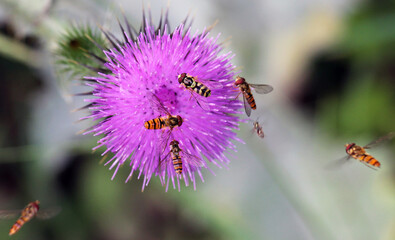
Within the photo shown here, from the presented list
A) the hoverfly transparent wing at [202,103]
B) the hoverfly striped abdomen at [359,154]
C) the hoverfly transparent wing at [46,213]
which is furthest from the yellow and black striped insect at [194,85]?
the hoverfly transparent wing at [46,213]

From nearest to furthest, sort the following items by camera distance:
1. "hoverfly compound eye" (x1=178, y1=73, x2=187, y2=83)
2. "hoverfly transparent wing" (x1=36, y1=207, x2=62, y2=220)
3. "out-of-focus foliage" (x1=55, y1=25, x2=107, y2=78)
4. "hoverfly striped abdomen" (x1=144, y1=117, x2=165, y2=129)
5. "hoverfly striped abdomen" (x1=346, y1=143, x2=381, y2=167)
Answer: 1. "hoverfly striped abdomen" (x1=144, y1=117, x2=165, y2=129)
2. "hoverfly compound eye" (x1=178, y1=73, x2=187, y2=83)
3. "hoverfly striped abdomen" (x1=346, y1=143, x2=381, y2=167)
4. "out-of-focus foliage" (x1=55, y1=25, x2=107, y2=78)
5. "hoverfly transparent wing" (x1=36, y1=207, x2=62, y2=220)

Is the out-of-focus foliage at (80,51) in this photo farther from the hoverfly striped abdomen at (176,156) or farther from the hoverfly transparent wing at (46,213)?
the hoverfly transparent wing at (46,213)

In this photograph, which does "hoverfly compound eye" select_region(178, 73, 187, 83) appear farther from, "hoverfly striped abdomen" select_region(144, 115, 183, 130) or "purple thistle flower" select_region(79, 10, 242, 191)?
"hoverfly striped abdomen" select_region(144, 115, 183, 130)

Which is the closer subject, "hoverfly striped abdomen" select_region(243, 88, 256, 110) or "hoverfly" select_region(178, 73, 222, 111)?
"hoverfly" select_region(178, 73, 222, 111)

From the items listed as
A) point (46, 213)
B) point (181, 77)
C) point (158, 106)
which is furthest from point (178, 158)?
point (46, 213)

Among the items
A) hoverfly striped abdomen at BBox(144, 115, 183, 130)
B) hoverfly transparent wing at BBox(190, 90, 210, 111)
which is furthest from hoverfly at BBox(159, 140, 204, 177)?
hoverfly transparent wing at BBox(190, 90, 210, 111)

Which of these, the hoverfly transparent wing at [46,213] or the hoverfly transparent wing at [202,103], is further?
the hoverfly transparent wing at [46,213]
